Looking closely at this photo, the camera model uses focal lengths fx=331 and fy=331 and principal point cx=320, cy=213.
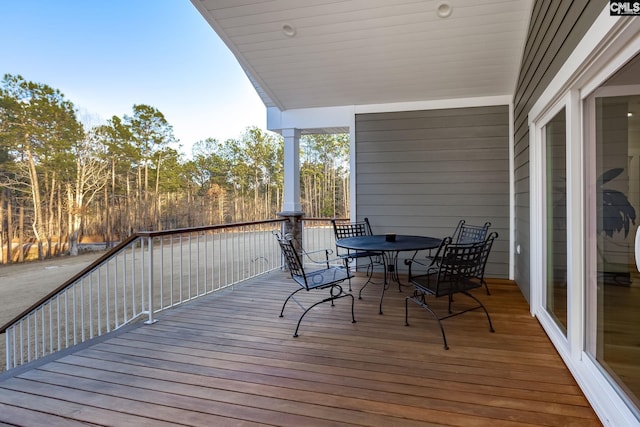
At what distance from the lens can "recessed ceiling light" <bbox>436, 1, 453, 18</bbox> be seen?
129 inches

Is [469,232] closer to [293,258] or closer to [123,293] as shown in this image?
[293,258]

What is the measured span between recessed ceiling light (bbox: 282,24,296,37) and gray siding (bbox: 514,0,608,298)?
2393mm

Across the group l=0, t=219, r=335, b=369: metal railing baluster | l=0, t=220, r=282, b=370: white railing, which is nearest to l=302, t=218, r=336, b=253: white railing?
l=0, t=219, r=335, b=369: metal railing baluster

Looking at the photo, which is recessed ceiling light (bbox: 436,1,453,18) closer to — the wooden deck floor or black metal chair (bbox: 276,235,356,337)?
black metal chair (bbox: 276,235,356,337)

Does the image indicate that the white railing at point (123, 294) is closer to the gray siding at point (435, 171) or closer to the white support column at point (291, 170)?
the white support column at point (291, 170)

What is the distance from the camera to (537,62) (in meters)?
2.88

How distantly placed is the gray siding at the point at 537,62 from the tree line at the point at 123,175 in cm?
1136

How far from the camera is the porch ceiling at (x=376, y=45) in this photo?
11.2 ft

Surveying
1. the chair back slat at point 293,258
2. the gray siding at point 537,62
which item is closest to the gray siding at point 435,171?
the gray siding at point 537,62

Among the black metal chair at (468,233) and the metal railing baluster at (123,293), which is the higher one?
the black metal chair at (468,233)

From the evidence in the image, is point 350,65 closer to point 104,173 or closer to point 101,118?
point 104,173

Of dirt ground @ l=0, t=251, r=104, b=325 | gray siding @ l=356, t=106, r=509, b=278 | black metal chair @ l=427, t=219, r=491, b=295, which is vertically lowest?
dirt ground @ l=0, t=251, r=104, b=325

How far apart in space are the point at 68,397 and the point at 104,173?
58.0 ft

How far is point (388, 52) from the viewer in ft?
13.0
